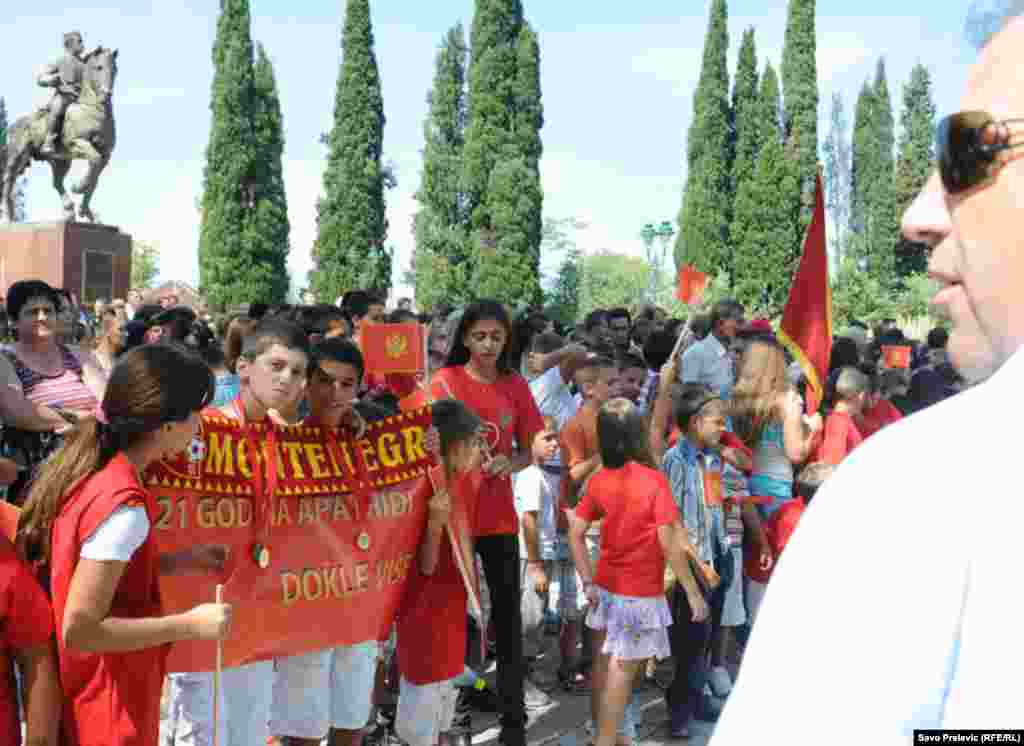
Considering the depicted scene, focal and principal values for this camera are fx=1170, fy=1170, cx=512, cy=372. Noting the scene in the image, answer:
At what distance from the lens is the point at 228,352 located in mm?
6277

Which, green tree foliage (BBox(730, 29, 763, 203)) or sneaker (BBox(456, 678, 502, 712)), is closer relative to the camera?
sneaker (BBox(456, 678, 502, 712))

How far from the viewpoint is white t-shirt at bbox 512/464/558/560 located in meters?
6.84

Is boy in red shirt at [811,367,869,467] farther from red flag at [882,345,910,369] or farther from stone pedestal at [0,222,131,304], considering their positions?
stone pedestal at [0,222,131,304]

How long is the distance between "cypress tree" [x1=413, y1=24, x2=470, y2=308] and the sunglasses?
35.9m

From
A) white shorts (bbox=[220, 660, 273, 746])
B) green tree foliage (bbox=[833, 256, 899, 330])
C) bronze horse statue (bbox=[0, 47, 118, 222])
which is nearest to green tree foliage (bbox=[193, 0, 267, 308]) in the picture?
green tree foliage (bbox=[833, 256, 899, 330])

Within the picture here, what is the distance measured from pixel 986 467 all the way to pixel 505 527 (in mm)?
5095

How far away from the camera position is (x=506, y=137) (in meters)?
36.5

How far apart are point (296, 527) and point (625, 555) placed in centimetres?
171

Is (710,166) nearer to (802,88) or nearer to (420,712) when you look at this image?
(802,88)

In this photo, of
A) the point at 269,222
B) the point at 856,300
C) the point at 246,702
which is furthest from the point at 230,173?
the point at 246,702

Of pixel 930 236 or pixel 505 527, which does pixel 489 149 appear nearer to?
pixel 505 527

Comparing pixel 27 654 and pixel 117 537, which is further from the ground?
pixel 117 537

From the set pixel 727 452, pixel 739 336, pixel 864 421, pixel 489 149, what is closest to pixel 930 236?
pixel 727 452

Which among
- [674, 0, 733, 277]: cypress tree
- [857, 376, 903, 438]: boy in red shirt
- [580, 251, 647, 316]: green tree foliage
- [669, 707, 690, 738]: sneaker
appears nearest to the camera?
[669, 707, 690, 738]: sneaker
